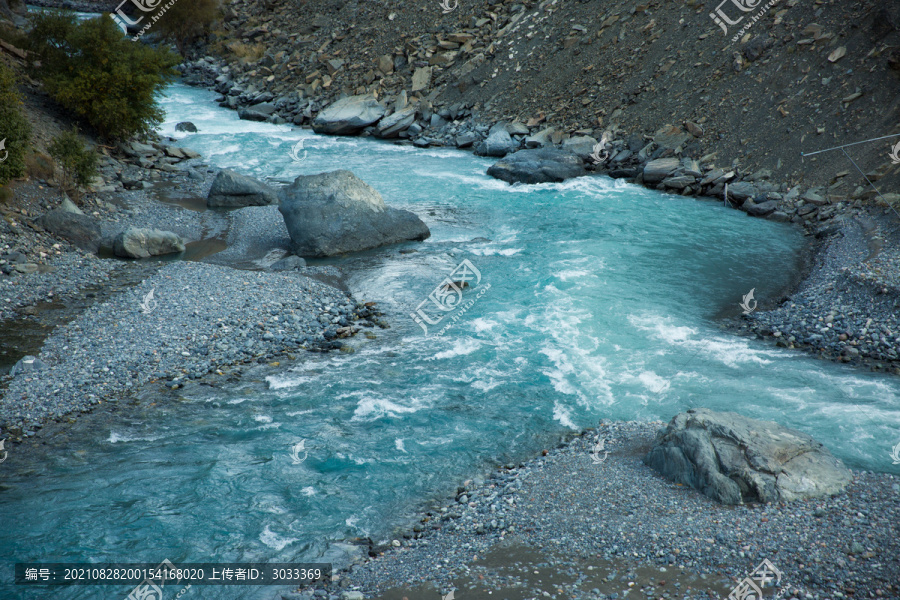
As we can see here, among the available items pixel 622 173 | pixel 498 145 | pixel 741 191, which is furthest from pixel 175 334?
pixel 498 145

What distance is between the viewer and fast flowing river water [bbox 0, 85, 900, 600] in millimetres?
7324

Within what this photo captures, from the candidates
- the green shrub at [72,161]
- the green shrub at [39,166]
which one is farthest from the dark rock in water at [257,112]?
the green shrub at [72,161]

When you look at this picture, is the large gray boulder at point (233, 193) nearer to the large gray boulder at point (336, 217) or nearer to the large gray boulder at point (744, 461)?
the large gray boulder at point (336, 217)

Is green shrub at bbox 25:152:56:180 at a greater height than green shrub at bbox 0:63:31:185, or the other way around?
green shrub at bbox 0:63:31:185

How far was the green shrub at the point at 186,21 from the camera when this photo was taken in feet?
131

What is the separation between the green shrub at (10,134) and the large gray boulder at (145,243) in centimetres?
323

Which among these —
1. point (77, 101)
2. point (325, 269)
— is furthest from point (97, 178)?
point (325, 269)

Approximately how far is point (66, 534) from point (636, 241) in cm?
1481

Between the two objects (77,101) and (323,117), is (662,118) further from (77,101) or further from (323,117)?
(77,101)

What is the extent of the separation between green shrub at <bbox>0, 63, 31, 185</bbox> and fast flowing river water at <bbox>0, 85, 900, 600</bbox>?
8664 mm

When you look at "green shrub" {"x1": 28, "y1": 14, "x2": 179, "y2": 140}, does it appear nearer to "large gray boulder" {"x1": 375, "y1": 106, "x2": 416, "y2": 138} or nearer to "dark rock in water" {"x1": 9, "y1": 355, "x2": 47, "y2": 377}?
"large gray boulder" {"x1": 375, "y1": 106, "x2": 416, "y2": 138}

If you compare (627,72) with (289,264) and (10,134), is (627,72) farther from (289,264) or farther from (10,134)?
(10,134)
